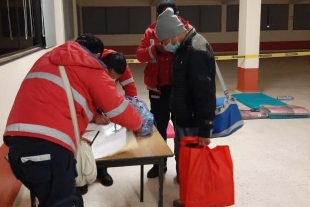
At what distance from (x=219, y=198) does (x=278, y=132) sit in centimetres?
250

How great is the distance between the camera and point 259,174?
3.16 metres

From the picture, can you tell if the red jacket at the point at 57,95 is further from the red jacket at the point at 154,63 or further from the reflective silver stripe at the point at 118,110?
the red jacket at the point at 154,63

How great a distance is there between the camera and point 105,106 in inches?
62.6

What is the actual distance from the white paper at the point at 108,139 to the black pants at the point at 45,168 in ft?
1.03

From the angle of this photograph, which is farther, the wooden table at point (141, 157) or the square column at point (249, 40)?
the square column at point (249, 40)

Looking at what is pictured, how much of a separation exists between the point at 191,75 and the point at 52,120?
3.24ft

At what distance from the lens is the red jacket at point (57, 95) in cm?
147

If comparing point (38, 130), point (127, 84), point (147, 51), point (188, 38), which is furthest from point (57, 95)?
point (147, 51)

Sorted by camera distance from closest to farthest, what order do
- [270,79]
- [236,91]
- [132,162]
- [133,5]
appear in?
1. [132,162]
2. [236,91]
3. [270,79]
4. [133,5]

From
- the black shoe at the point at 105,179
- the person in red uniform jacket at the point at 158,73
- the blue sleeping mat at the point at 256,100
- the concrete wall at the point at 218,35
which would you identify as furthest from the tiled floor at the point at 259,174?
the concrete wall at the point at 218,35

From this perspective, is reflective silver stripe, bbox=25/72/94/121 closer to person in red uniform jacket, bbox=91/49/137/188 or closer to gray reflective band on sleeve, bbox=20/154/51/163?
gray reflective band on sleeve, bbox=20/154/51/163

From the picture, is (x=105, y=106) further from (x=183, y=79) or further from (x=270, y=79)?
(x=270, y=79)

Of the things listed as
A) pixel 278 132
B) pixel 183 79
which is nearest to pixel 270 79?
pixel 278 132

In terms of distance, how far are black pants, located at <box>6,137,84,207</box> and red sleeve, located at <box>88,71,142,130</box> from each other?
260 mm
